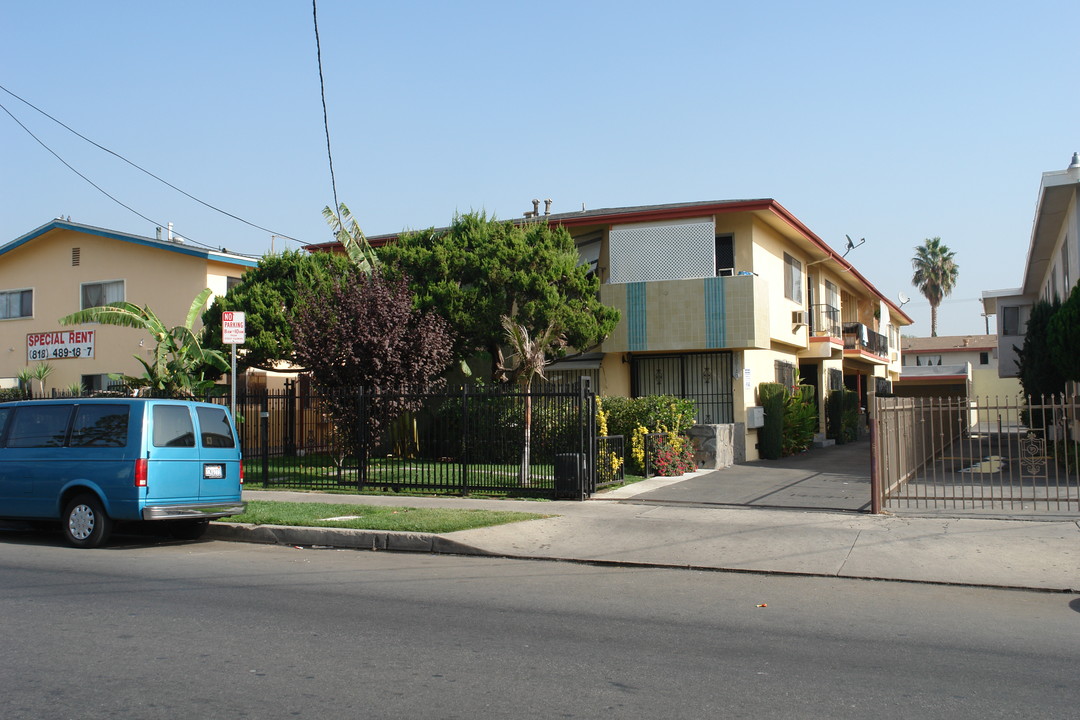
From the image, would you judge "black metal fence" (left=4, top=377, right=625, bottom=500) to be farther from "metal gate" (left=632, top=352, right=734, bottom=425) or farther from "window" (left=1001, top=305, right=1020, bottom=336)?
"window" (left=1001, top=305, right=1020, bottom=336)

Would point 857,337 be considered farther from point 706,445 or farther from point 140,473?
point 140,473

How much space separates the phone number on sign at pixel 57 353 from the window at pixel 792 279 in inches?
837

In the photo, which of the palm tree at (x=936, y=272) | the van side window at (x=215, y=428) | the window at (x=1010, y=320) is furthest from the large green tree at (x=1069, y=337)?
the palm tree at (x=936, y=272)

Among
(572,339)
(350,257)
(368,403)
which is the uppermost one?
(350,257)


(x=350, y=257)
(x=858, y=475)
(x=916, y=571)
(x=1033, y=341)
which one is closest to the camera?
(x=916, y=571)

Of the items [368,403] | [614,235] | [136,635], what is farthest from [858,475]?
[136,635]

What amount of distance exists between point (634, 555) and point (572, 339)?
1083 cm

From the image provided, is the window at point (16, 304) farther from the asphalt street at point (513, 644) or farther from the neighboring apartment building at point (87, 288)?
the asphalt street at point (513, 644)

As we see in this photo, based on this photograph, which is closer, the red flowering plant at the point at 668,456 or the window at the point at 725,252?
the red flowering plant at the point at 668,456

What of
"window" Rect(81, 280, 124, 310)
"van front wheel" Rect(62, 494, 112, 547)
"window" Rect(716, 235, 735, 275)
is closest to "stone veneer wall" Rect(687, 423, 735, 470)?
"window" Rect(716, 235, 735, 275)

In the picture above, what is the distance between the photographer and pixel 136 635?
22.1ft

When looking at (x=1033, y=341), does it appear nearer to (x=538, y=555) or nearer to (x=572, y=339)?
(x=572, y=339)

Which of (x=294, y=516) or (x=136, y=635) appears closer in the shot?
(x=136, y=635)

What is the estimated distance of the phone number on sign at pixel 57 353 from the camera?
28453 millimetres
